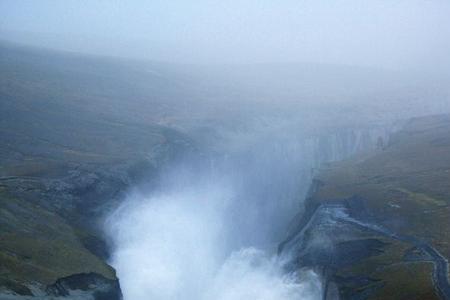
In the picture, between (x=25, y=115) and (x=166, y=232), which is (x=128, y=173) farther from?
(x=25, y=115)

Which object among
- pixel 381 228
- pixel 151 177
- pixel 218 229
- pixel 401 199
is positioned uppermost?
pixel 401 199

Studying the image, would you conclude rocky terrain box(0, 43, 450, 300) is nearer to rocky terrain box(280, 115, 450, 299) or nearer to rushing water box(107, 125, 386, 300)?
rocky terrain box(280, 115, 450, 299)

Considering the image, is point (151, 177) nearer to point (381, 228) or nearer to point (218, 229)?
point (218, 229)

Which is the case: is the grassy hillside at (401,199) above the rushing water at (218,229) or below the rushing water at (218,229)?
above

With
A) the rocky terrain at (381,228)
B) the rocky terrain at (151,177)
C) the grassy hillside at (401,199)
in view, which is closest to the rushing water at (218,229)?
the rocky terrain at (151,177)

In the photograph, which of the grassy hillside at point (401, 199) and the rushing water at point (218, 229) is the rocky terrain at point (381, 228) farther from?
the rushing water at point (218, 229)

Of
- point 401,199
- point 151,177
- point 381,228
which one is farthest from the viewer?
point 151,177

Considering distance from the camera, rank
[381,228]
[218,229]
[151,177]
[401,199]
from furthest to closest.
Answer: [218,229]
[151,177]
[401,199]
[381,228]

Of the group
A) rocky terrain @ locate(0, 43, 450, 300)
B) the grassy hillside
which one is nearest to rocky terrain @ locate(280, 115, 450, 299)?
the grassy hillside

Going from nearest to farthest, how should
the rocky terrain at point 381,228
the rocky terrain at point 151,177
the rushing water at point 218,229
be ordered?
the rocky terrain at point 151,177, the rocky terrain at point 381,228, the rushing water at point 218,229

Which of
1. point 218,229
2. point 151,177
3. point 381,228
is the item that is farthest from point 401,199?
point 151,177
